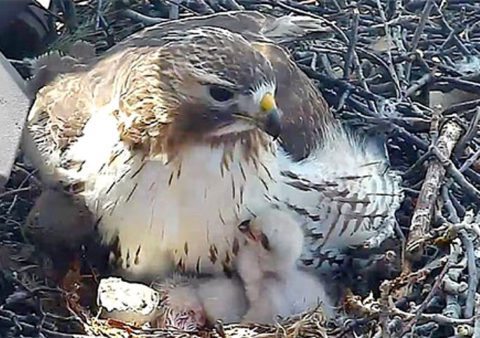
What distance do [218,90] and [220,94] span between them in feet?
0.03

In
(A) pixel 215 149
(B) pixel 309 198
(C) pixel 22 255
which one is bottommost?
(C) pixel 22 255

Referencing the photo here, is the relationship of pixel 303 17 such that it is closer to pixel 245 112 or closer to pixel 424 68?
pixel 424 68

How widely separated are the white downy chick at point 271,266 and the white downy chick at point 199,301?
0.03 metres

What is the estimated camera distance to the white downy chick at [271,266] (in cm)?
276

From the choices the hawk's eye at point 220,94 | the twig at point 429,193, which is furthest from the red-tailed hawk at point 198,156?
the twig at point 429,193

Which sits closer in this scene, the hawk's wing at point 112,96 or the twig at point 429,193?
the twig at point 429,193

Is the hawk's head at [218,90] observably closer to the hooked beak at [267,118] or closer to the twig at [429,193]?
the hooked beak at [267,118]

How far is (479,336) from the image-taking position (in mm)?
2281

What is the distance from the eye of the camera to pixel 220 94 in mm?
2689

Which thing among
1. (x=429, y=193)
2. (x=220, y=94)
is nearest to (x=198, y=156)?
(x=220, y=94)

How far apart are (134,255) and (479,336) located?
0.94 meters

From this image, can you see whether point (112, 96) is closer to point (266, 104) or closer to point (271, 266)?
point (266, 104)

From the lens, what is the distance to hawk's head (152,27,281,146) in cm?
267

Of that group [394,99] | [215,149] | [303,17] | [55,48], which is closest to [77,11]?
[55,48]
